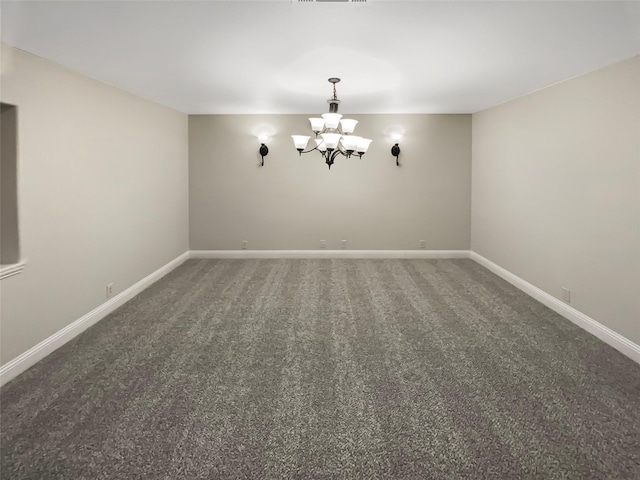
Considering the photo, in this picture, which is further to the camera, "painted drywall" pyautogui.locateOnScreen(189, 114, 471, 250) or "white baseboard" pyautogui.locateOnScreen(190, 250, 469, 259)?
"white baseboard" pyautogui.locateOnScreen(190, 250, 469, 259)

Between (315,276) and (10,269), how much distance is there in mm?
3538

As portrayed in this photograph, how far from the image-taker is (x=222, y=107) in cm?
598

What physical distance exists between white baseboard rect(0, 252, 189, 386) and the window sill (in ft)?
1.93

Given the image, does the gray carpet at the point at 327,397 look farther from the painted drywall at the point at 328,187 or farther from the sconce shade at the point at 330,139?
the painted drywall at the point at 328,187

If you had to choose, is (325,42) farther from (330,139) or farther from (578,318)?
(578,318)

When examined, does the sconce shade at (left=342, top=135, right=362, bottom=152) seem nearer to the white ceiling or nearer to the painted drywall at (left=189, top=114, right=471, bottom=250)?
the white ceiling

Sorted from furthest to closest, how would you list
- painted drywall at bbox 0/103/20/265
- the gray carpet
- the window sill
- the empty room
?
painted drywall at bbox 0/103/20/265
the window sill
the empty room
the gray carpet

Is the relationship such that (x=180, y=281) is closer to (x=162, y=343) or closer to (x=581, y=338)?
(x=162, y=343)

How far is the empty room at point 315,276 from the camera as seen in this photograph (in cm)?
224

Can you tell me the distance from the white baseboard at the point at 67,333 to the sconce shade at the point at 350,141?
2853 millimetres

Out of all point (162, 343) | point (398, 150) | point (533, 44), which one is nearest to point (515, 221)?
point (398, 150)

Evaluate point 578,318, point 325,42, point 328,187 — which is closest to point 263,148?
point 328,187

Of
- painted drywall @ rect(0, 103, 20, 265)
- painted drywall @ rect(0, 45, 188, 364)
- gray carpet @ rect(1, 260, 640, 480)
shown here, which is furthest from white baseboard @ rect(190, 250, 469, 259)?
painted drywall @ rect(0, 103, 20, 265)

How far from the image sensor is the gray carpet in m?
2.06
